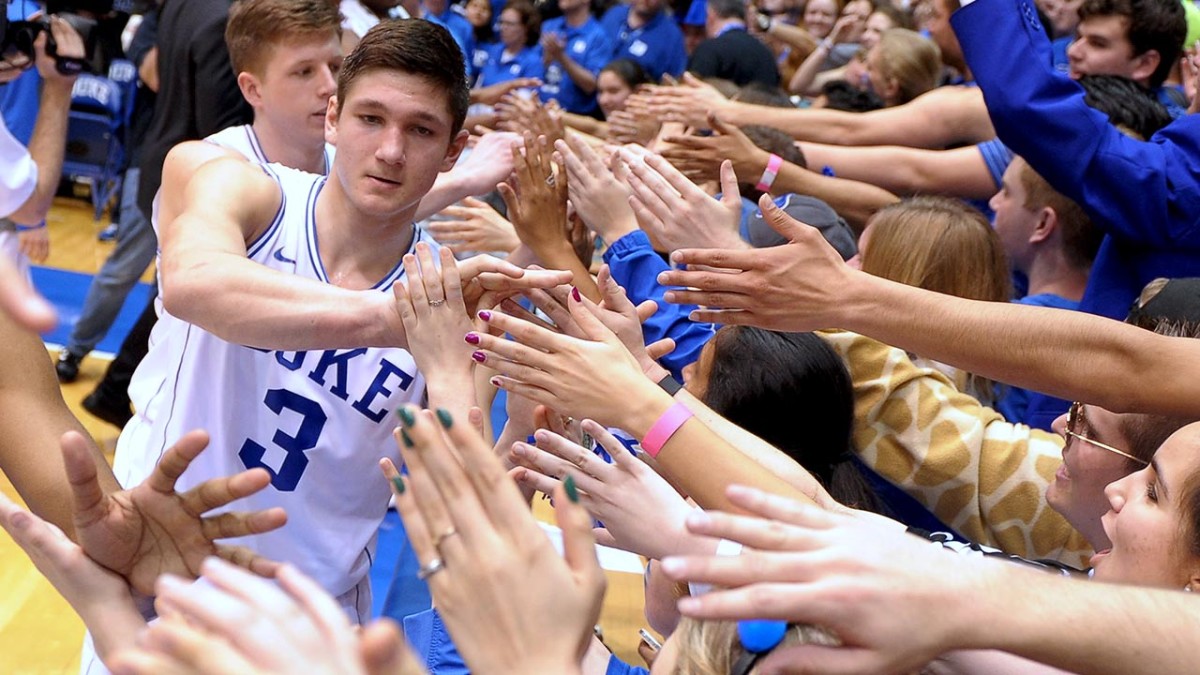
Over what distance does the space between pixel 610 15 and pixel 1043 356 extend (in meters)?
9.51

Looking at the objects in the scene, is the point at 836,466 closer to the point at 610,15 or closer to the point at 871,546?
the point at 871,546

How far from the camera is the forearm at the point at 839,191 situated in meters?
3.78

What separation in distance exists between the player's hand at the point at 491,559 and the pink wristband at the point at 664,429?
518 millimetres

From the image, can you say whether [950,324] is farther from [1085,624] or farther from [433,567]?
[433,567]

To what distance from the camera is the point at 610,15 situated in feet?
36.8

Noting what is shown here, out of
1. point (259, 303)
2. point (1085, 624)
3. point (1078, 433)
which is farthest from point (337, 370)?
point (1085, 624)

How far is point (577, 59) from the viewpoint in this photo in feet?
36.0

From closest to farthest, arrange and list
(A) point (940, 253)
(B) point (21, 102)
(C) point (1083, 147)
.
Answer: (A) point (940, 253), (C) point (1083, 147), (B) point (21, 102)

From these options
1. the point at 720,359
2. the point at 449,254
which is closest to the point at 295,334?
the point at 449,254

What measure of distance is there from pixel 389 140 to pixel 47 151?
191 cm

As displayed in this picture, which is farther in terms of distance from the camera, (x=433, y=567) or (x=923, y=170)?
(x=923, y=170)

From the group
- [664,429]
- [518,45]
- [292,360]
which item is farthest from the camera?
[518,45]

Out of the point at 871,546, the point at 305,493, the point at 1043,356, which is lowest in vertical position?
the point at 305,493

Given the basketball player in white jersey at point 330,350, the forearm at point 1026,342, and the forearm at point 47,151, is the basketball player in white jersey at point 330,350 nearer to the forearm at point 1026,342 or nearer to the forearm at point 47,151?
the forearm at point 1026,342
